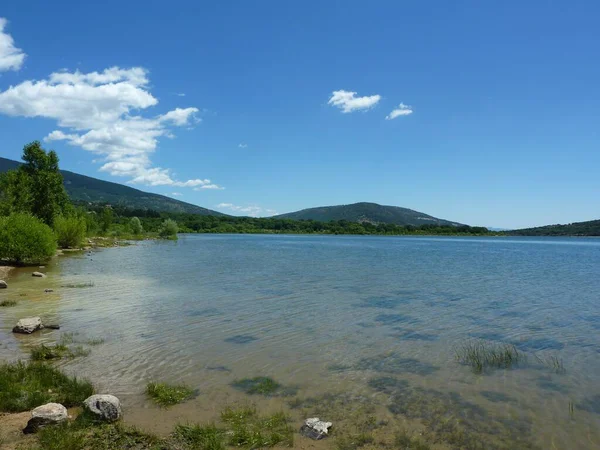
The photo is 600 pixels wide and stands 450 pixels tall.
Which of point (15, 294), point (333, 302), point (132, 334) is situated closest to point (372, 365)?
point (132, 334)

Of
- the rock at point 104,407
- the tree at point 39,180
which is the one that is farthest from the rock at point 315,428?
the tree at point 39,180

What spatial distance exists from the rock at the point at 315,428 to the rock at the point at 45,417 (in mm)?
4679

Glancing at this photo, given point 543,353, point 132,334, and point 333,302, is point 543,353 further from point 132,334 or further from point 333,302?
point 132,334

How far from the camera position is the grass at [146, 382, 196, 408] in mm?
9609

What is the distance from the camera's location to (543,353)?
14609mm

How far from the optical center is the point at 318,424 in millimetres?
8508

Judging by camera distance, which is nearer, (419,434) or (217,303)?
(419,434)

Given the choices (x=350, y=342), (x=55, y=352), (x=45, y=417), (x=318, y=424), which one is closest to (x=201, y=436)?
(x=318, y=424)

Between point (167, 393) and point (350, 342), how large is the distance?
7.60 metres

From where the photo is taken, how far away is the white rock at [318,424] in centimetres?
833

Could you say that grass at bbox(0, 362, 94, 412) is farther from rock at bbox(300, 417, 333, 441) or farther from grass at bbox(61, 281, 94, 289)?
grass at bbox(61, 281, 94, 289)

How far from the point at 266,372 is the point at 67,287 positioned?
20.3 m

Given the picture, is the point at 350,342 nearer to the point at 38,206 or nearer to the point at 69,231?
the point at 69,231

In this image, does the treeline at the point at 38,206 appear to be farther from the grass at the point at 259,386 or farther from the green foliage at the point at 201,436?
the green foliage at the point at 201,436
